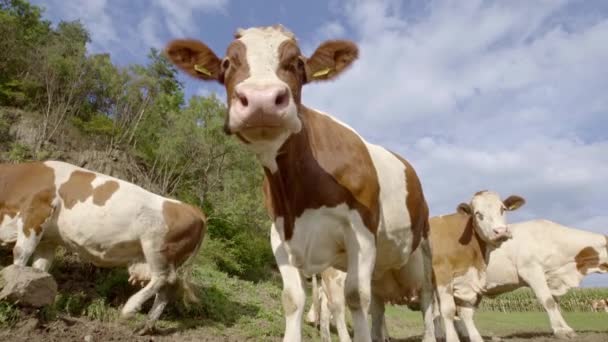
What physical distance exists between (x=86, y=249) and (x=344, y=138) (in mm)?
5587

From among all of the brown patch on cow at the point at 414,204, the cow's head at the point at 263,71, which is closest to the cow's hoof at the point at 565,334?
the brown patch on cow at the point at 414,204

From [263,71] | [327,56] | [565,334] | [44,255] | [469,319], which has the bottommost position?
[565,334]

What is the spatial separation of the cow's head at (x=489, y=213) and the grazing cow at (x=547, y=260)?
2.06m

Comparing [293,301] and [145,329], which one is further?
[145,329]

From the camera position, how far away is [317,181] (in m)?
3.24

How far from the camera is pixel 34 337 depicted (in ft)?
17.2

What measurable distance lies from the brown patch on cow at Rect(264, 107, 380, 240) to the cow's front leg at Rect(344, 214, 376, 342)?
116 millimetres

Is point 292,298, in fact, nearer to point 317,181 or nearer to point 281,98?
point 317,181

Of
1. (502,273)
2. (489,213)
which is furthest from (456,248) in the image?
(502,273)

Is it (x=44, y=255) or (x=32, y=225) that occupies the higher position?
(x=32, y=225)

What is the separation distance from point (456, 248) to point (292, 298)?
590 centimetres

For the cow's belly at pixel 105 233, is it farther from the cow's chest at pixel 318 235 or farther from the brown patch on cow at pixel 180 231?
the cow's chest at pixel 318 235

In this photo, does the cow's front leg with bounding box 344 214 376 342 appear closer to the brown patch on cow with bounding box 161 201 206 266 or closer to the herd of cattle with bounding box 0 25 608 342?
the herd of cattle with bounding box 0 25 608 342

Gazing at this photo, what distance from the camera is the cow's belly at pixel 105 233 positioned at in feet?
23.6
